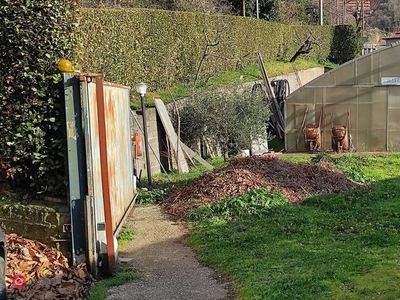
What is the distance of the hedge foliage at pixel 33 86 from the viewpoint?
6.84 metres

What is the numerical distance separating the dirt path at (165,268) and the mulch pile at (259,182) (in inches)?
38.4

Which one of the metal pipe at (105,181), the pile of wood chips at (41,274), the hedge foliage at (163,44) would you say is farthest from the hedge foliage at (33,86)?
the pile of wood chips at (41,274)

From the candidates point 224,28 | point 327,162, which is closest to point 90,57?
point 327,162

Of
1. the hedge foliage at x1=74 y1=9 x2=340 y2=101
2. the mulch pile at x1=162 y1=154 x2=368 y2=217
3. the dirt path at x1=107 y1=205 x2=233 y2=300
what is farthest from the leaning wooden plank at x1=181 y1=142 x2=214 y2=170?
the dirt path at x1=107 y1=205 x2=233 y2=300

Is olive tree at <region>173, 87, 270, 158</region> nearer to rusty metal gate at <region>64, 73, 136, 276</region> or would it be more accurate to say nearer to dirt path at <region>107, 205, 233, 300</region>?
dirt path at <region>107, 205, 233, 300</region>

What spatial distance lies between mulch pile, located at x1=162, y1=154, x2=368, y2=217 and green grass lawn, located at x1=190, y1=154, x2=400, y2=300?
666mm

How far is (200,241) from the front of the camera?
8898mm

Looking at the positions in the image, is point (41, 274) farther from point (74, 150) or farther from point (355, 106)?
point (355, 106)

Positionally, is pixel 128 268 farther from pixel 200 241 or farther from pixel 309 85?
pixel 309 85

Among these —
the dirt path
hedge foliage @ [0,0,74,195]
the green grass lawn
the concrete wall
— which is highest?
hedge foliage @ [0,0,74,195]

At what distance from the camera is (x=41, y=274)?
6.39 m

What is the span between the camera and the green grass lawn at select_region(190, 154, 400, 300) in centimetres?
614

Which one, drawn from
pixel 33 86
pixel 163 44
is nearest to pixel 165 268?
pixel 33 86

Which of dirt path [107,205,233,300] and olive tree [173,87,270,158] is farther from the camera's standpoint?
olive tree [173,87,270,158]
